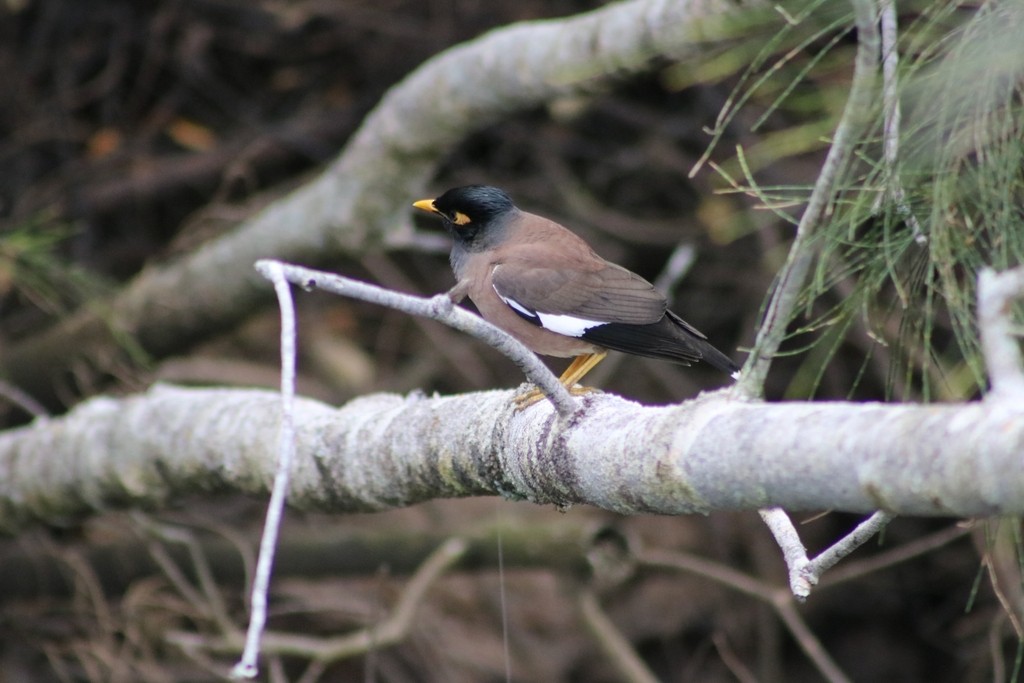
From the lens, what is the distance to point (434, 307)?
1.69 meters

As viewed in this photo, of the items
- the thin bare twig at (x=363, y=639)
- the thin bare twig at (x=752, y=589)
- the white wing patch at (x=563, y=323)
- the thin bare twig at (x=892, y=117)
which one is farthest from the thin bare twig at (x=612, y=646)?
the thin bare twig at (x=892, y=117)

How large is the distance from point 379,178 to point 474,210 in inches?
37.2

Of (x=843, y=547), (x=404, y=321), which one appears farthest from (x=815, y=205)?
(x=404, y=321)

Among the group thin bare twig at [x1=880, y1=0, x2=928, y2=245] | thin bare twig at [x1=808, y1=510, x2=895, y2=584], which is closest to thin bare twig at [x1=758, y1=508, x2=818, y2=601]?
thin bare twig at [x1=808, y1=510, x2=895, y2=584]

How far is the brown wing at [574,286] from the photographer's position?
9.23 feet

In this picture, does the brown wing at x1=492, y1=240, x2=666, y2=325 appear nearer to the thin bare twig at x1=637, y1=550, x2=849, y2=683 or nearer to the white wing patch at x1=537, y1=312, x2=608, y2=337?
the white wing patch at x1=537, y1=312, x2=608, y2=337

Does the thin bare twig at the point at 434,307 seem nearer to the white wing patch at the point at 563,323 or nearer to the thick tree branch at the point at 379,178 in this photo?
the white wing patch at the point at 563,323

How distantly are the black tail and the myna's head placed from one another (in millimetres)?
583

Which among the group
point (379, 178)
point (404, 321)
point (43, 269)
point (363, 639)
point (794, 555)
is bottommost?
point (363, 639)

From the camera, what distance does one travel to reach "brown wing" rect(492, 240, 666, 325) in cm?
281

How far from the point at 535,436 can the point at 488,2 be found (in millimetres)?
3326

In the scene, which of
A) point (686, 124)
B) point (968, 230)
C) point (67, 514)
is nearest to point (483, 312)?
point (968, 230)

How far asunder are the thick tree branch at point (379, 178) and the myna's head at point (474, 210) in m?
0.47

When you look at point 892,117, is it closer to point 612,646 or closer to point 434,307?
point 434,307
